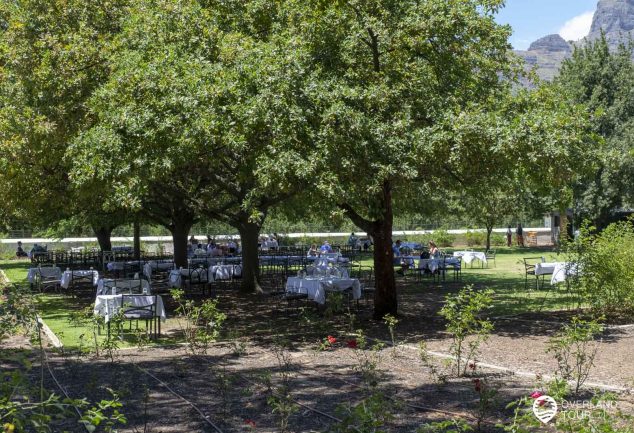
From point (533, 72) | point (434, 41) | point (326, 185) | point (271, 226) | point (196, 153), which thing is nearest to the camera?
point (326, 185)

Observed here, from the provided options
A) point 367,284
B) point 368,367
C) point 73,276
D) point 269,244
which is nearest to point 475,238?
point 269,244

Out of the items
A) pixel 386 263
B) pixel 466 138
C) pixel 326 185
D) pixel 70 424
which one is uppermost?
pixel 466 138

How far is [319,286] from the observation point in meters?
15.8

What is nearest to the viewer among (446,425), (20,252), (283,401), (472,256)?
(446,425)

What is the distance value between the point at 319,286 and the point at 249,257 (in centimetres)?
524

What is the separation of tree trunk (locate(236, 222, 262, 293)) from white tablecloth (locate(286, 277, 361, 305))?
3.81m

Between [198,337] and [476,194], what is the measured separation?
22.3 feet

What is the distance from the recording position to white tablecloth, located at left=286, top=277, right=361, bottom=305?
15.8 metres

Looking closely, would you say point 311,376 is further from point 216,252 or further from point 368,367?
point 216,252

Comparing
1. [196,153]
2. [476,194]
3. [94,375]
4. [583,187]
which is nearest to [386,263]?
[476,194]

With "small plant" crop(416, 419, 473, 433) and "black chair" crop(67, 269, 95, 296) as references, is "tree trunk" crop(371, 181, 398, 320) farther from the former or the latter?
"black chair" crop(67, 269, 95, 296)

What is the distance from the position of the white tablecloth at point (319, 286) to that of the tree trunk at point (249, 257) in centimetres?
381

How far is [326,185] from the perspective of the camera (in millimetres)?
11211

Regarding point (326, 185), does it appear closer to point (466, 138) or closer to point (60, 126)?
point (466, 138)
